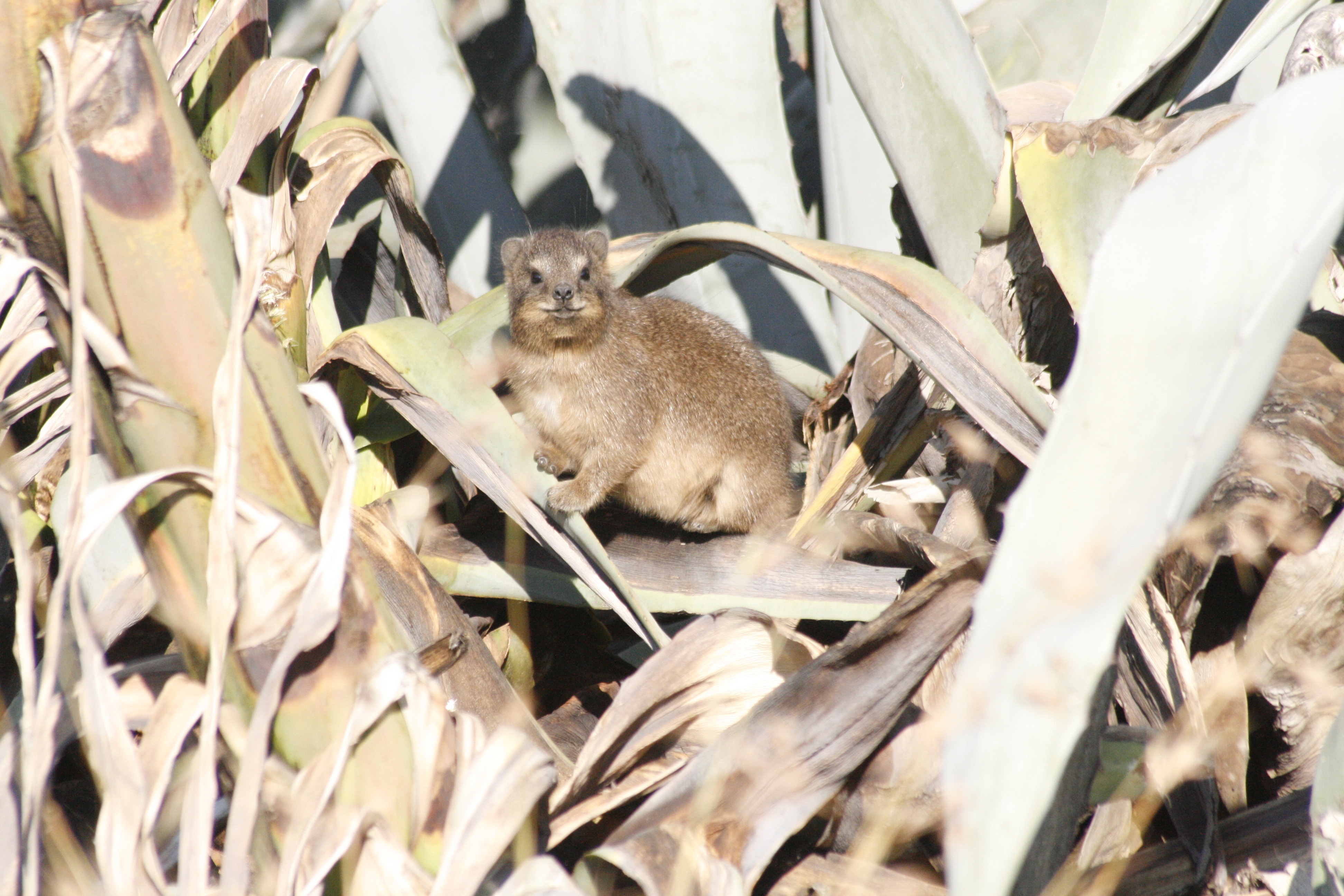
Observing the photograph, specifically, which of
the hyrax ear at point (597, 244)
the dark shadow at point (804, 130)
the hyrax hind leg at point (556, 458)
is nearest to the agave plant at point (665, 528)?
the hyrax ear at point (597, 244)

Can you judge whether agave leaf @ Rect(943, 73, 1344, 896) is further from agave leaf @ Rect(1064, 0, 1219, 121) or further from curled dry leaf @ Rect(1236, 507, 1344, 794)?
agave leaf @ Rect(1064, 0, 1219, 121)

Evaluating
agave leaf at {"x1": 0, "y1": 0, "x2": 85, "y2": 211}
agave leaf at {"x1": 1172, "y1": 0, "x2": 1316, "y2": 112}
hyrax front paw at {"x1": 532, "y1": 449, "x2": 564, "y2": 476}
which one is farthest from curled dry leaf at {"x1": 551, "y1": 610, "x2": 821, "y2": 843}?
hyrax front paw at {"x1": 532, "y1": 449, "x2": 564, "y2": 476}

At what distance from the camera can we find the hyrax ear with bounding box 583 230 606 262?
2.60 metres

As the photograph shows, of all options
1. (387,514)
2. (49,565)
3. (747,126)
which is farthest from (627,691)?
(747,126)

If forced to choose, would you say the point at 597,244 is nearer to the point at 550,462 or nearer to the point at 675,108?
the point at 675,108

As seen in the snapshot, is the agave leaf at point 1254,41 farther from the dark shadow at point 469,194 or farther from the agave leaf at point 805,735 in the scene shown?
the dark shadow at point 469,194

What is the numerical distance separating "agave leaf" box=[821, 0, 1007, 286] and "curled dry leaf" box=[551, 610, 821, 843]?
84cm

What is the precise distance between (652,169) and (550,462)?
2.77 feet

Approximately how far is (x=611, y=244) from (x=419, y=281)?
0.45 m

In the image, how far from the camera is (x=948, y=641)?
Result: 1.36 meters

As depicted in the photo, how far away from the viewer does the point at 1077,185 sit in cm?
173

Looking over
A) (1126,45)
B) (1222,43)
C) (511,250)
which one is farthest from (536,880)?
(1222,43)

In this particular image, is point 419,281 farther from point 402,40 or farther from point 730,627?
point 730,627

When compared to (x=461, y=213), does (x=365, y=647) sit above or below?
below
